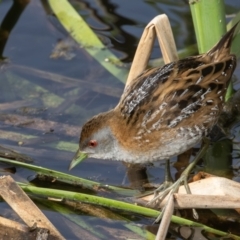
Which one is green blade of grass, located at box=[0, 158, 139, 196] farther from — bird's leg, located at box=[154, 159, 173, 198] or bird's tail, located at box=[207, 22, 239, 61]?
bird's tail, located at box=[207, 22, 239, 61]

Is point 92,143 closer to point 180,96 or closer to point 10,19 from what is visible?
point 180,96

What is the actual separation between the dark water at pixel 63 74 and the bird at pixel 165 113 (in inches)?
18.1

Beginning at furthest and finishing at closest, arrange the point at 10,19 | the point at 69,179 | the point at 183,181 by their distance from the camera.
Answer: the point at 10,19
the point at 183,181
the point at 69,179

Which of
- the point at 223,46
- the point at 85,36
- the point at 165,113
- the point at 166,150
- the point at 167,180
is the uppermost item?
the point at 223,46

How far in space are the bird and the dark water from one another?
46 centimetres

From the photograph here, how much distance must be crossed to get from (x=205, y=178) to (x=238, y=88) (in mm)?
1529

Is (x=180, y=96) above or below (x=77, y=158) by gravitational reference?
above

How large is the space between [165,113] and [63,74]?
6.52 ft

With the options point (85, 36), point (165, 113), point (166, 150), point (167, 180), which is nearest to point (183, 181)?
point (167, 180)

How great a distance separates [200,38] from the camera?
17.3 ft

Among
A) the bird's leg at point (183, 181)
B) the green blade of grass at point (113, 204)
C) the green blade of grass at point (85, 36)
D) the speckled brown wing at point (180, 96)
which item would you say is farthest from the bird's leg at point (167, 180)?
the green blade of grass at point (85, 36)

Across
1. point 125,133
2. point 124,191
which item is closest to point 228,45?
point 125,133

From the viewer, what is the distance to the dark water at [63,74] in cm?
546

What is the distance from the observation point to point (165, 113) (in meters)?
4.71
